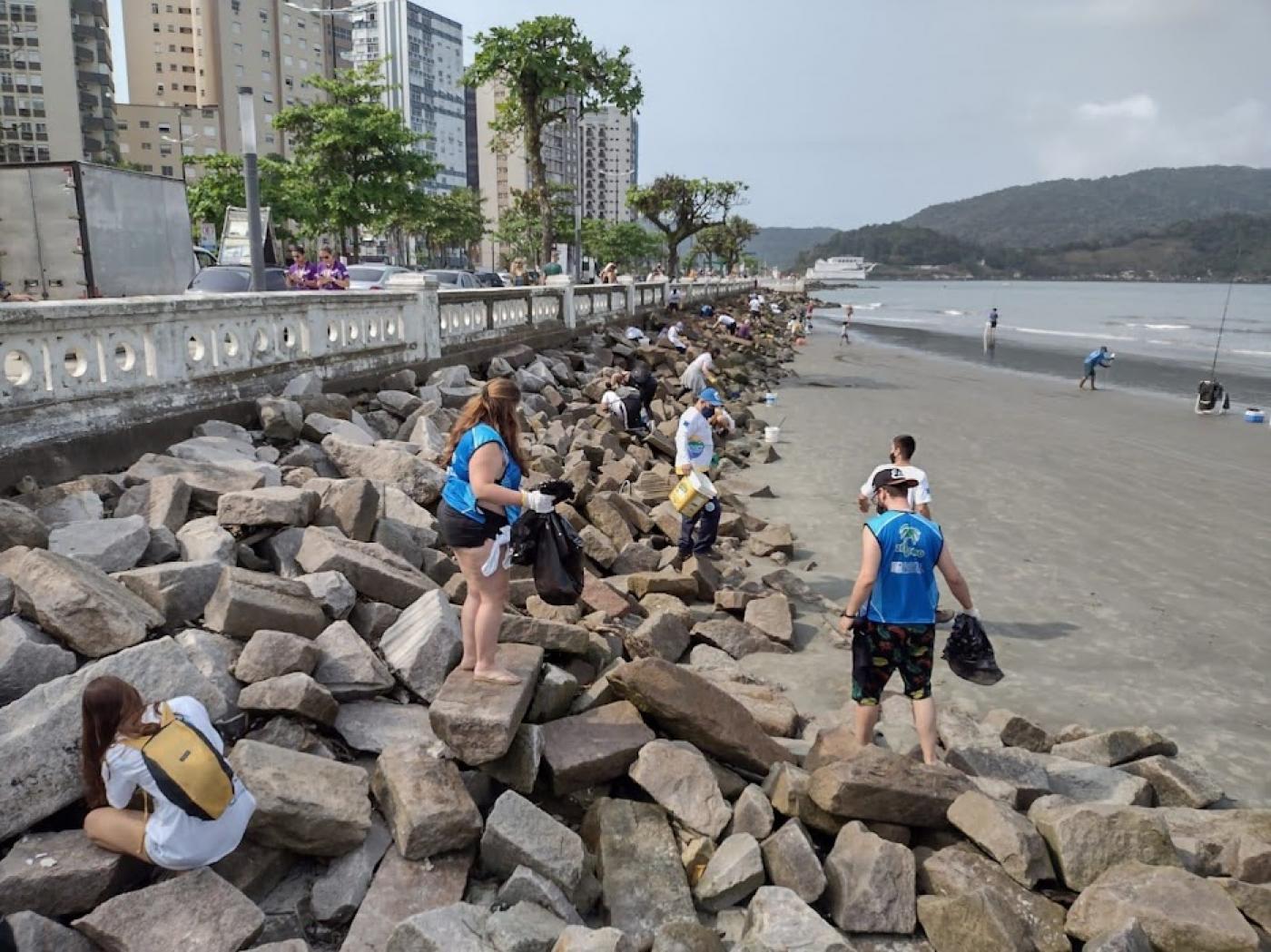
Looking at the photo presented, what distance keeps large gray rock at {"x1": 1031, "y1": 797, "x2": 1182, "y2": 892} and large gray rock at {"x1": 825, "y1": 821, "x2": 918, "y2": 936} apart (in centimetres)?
64

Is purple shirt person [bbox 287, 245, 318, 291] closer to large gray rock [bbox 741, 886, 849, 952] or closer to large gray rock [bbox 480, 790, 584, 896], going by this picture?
large gray rock [bbox 480, 790, 584, 896]

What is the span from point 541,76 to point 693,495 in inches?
701

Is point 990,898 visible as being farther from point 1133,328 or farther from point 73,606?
point 1133,328

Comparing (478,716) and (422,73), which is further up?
(422,73)

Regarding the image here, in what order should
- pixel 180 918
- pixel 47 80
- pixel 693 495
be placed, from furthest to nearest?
pixel 47 80
pixel 693 495
pixel 180 918

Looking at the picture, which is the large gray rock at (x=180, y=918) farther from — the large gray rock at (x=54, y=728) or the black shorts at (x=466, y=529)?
the black shorts at (x=466, y=529)

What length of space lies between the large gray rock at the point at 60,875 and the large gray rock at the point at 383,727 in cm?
103

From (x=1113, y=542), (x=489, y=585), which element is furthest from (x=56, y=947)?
(x=1113, y=542)

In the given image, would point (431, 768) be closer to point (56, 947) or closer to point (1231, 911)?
point (56, 947)

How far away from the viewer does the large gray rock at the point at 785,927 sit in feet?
10.7

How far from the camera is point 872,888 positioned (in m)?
3.54

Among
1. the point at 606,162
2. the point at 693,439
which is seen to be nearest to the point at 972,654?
the point at 693,439

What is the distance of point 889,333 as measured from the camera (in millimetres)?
51312

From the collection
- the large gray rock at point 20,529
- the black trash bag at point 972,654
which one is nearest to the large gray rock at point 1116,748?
the black trash bag at point 972,654
